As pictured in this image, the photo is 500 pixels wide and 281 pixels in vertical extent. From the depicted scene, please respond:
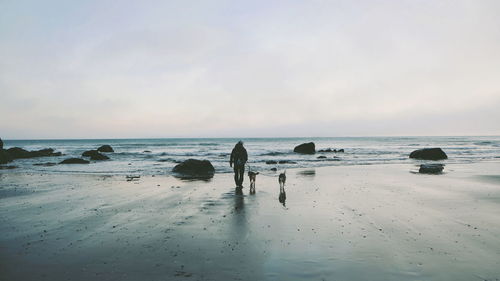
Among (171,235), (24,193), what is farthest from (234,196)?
(24,193)

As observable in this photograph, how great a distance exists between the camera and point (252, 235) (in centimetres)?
661

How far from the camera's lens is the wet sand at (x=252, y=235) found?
15.7 ft

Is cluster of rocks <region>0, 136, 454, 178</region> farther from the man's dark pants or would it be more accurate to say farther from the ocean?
the man's dark pants

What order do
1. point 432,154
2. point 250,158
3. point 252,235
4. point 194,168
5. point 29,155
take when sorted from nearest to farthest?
point 252,235
point 194,168
point 432,154
point 250,158
point 29,155

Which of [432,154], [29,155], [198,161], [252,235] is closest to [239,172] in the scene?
[252,235]

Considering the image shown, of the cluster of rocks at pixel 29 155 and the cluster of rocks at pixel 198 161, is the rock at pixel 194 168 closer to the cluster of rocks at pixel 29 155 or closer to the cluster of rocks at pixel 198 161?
the cluster of rocks at pixel 198 161

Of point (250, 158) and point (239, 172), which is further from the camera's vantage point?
point (250, 158)

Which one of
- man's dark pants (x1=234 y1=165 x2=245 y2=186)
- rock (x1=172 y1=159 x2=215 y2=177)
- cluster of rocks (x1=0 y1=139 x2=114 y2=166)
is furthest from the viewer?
cluster of rocks (x1=0 y1=139 x2=114 y2=166)

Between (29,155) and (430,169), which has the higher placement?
(29,155)

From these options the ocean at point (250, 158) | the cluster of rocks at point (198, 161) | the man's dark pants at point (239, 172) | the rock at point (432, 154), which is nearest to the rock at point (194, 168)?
the cluster of rocks at point (198, 161)

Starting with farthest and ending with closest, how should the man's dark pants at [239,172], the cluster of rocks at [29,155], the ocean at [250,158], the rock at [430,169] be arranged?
the cluster of rocks at [29,155] → the ocean at [250,158] → the rock at [430,169] → the man's dark pants at [239,172]

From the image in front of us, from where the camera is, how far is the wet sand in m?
4.77

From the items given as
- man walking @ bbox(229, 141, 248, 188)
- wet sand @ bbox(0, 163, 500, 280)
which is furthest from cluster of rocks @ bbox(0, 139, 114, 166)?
man walking @ bbox(229, 141, 248, 188)

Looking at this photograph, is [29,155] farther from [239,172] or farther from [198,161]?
[239,172]
